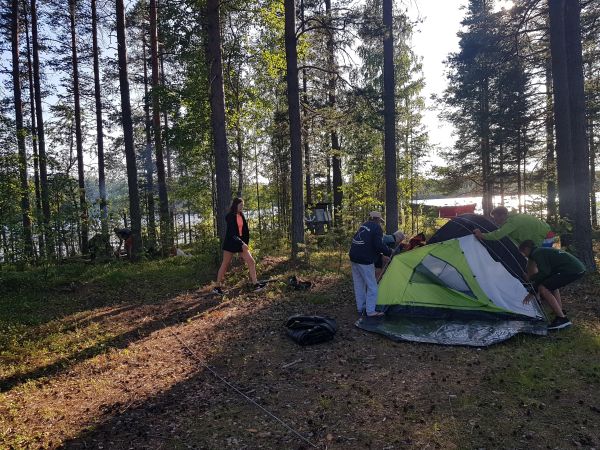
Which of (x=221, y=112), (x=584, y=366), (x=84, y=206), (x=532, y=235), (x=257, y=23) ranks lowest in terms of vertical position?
(x=584, y=366)

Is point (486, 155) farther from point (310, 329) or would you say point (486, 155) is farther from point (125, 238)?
point (310, 329)

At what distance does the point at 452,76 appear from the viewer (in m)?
19.0

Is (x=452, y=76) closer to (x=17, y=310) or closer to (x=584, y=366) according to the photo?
(x=584, y=366)

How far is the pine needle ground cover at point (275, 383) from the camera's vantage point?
3.52 meters

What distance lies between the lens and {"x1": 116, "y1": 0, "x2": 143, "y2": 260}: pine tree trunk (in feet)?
37.4

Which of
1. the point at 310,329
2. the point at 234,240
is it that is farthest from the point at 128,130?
the point at 310,329

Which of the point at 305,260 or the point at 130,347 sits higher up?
the point at 305,260

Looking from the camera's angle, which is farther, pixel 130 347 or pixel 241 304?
pixel 241 304

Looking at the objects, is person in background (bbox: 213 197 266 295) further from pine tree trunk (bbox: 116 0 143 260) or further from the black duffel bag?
pine tree trunk (bbox: 116 0 143 260)

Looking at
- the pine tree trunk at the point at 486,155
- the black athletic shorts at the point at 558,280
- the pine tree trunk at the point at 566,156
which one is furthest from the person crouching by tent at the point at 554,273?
the pine tree trunk at the point at 486,155

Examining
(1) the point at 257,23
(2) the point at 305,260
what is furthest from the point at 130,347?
(1) the point at 257,23

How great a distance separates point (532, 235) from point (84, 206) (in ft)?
36.3

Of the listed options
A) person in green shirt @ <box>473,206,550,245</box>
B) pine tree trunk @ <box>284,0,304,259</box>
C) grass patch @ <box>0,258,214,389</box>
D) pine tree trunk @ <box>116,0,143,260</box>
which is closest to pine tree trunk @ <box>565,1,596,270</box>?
person in green shirt @ <box>473,206,550,245</box>

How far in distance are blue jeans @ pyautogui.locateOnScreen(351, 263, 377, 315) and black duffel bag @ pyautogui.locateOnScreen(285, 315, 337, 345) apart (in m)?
0.90
